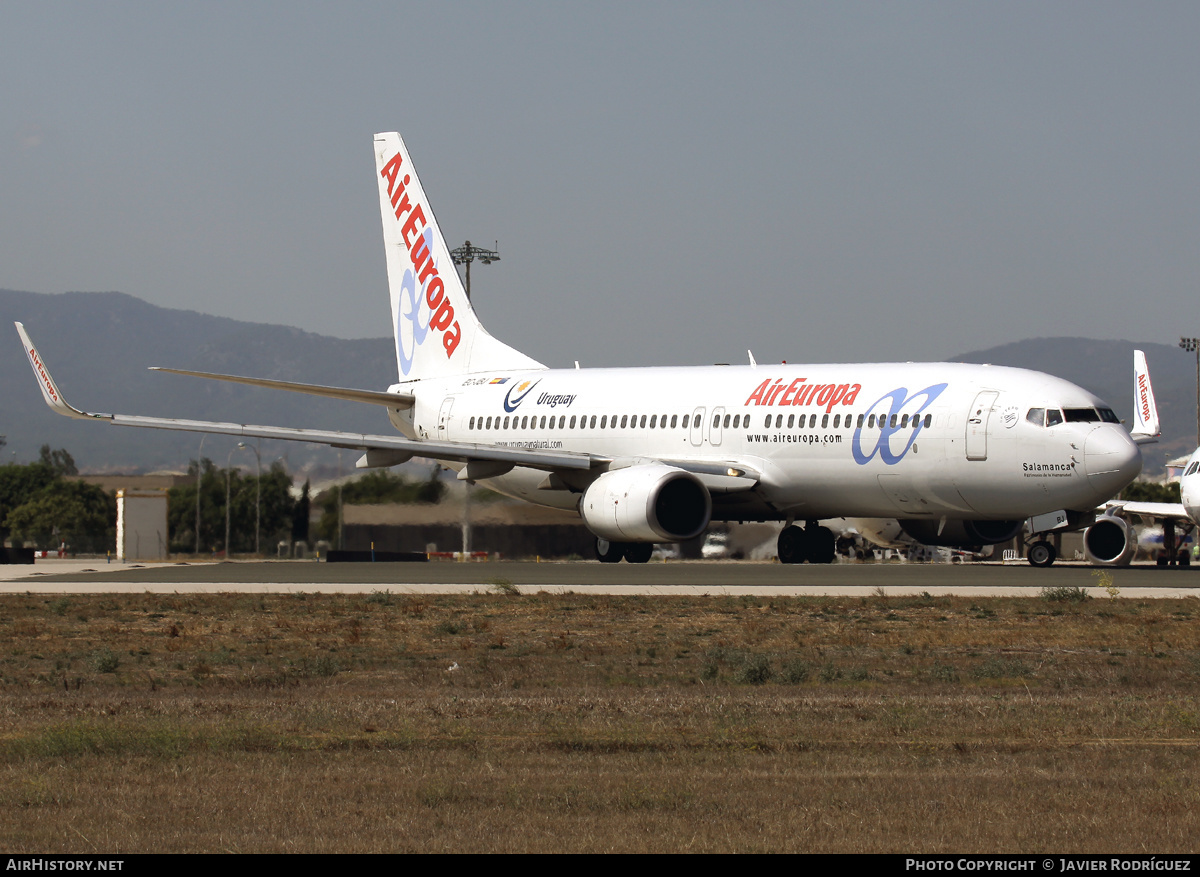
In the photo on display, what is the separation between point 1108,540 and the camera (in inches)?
1251

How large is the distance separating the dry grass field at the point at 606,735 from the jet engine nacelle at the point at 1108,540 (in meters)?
14.3

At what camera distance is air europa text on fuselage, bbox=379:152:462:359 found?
1507 inches

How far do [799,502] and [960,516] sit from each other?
3220 millimetres

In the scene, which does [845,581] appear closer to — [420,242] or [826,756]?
[826,756]

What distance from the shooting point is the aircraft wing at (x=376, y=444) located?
30.8m

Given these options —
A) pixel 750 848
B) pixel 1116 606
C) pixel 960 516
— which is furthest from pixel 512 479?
pixel 750 848

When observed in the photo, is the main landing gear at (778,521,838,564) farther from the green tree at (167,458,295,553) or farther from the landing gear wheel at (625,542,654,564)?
the green tree at (167,458,295,553)

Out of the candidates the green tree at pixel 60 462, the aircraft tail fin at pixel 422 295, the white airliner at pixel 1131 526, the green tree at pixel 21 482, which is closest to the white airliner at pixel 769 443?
the aircraft tail fin at pixel 422 295

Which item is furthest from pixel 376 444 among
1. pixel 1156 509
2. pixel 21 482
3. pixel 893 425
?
pixel 21 482

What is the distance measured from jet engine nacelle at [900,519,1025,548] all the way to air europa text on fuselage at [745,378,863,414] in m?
2.98

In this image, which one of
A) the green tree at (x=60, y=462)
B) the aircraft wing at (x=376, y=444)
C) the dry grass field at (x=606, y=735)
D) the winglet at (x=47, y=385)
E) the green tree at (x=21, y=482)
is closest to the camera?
the dry grass field at (x=606, y=735)

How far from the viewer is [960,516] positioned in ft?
92.3

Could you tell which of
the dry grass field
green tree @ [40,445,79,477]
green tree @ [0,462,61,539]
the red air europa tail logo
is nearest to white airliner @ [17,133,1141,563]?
the dry grass field

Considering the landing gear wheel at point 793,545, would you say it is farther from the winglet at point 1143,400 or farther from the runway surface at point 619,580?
the winglet at point 1143,400
